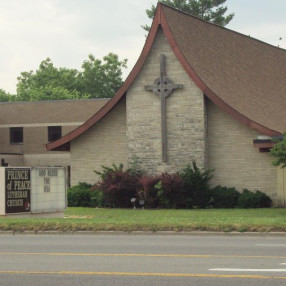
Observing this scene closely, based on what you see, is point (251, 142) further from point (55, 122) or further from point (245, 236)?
point (55, 122)

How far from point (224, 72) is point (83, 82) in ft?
211

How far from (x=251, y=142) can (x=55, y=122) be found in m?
27.4

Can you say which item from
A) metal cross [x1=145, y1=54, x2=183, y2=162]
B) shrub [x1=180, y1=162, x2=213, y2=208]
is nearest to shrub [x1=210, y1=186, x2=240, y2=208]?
shrub [x1=180, y1=162, x2=213, y2=208]

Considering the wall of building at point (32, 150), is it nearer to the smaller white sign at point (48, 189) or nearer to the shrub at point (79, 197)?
the shrub at point (79, 197)

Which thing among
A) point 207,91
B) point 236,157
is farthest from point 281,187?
point 207,91

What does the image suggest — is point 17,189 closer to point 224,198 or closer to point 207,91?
point 224,198

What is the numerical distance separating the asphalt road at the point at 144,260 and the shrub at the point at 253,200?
539 inches

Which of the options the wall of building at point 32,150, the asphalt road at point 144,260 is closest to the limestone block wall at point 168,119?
the asphalt road at point 144,260

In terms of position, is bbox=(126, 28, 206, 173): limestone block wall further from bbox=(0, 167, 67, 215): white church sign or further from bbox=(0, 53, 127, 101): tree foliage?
bbox=(0, 53, 127, 101): tree foliage

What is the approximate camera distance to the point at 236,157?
34.8 m

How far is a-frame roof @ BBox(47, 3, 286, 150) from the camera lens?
115ft

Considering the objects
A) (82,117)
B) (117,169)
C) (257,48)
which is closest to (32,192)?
(117,169)

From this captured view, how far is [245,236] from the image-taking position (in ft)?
65.2

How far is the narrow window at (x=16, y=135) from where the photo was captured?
→ 59.8 metres
